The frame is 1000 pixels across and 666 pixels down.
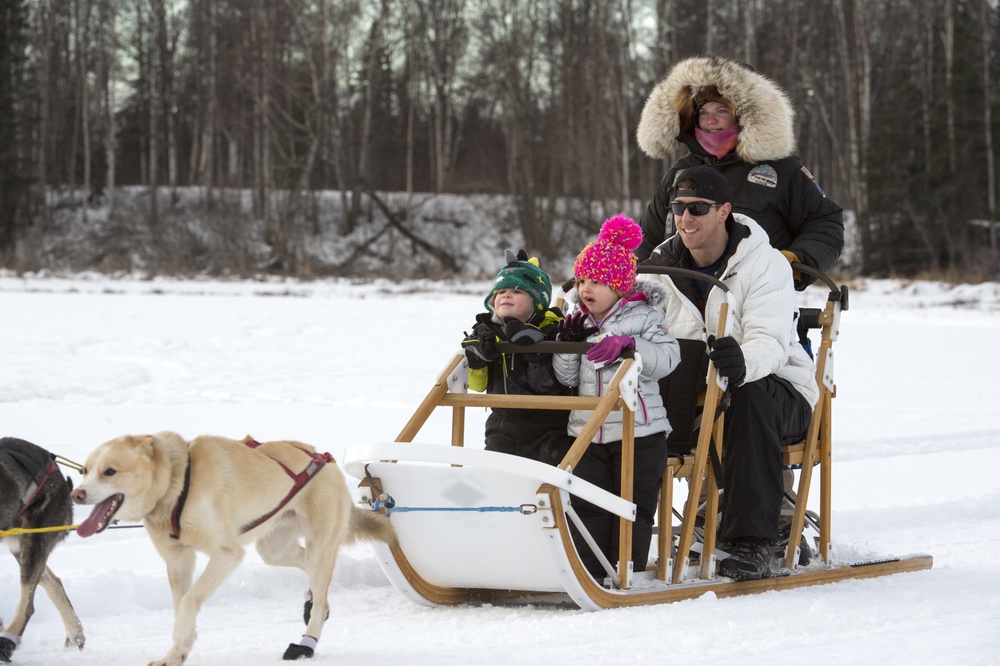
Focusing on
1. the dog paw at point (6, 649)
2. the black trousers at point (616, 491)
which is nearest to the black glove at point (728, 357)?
the black trousers at point (616, 491)

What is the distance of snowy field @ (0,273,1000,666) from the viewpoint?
323 centimetres

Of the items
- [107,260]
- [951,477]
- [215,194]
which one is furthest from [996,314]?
[215,194]

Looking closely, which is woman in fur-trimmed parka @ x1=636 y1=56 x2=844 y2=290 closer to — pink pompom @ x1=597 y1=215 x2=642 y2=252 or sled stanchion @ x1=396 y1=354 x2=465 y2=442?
pink pompom @ x1=597 y1=215 x2=642 y2=252

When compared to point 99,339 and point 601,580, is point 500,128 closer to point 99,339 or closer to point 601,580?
point 99,339

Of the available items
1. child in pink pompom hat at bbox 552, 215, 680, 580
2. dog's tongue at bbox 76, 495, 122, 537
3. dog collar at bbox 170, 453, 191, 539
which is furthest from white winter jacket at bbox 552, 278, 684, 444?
dog's tongue at bbox 76, 495, 122, 537

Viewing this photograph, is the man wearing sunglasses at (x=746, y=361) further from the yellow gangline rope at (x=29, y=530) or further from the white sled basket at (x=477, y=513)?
the yellow gangline rope at (x=29, y=530)

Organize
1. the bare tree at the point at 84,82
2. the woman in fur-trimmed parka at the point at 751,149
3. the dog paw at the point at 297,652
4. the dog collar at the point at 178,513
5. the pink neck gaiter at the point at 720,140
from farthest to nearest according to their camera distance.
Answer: the bare tree at the point at 84,82, the pink neck gaiter at the point at 720,140, the woman in fur-trimmed parka at the point at 751,149, the dog paw at the point at 297,652, the dog collar at the point at 178,513

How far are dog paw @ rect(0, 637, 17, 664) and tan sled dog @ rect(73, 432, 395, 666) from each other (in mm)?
595

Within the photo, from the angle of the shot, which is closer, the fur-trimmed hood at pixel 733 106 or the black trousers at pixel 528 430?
the black trousers at pixel 528 430

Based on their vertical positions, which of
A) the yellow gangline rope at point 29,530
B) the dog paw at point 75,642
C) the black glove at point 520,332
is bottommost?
the dog paw at point 75,642

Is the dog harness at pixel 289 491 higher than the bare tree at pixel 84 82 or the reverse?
the reverse

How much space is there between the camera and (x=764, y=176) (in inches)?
181

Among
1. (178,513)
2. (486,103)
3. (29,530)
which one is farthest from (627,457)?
(486,103)

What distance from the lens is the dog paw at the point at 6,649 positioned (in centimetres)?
313
